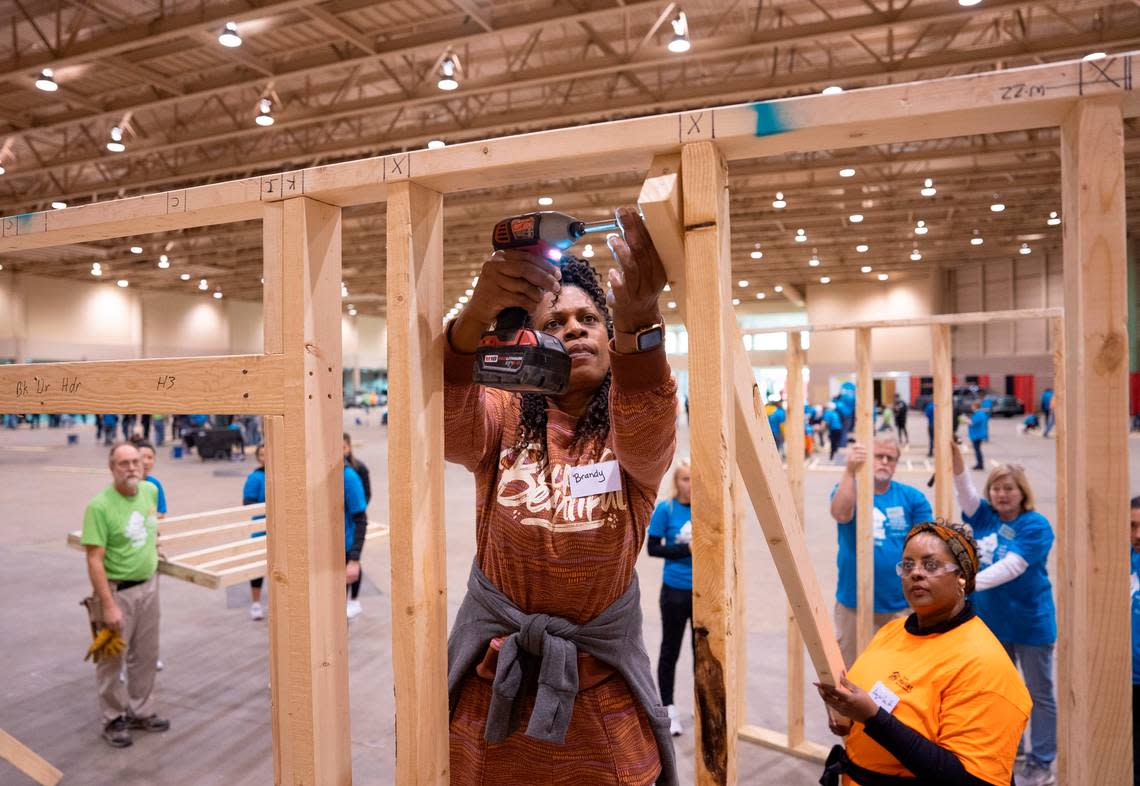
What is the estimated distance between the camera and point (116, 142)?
10.8 meters

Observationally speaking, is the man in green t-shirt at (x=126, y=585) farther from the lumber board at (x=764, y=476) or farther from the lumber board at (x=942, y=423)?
the lumber board at (x=942, y=423)

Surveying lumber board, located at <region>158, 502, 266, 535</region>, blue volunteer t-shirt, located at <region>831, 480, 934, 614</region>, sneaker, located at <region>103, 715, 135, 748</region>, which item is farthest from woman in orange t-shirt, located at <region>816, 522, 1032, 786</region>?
lumber board, located at <region>158, 502, 266, 535</region>

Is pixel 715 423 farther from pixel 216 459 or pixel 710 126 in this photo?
pixel 216 459

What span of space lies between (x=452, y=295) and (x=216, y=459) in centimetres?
1551

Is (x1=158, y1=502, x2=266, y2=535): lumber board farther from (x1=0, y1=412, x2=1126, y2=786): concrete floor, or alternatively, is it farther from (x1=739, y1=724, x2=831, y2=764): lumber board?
(x1=739, y1=724, x2=831, y2=764): lumber board

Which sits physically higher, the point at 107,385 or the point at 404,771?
the point at 107,385

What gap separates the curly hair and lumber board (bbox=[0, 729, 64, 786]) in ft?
8.44

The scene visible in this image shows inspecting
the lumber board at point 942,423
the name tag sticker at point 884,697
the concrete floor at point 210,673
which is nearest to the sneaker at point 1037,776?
the concrete floor at point 210,673

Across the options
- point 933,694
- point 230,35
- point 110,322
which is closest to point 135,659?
point 933,694

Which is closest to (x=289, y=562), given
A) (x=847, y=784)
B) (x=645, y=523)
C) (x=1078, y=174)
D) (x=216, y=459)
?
(x=645, y=523)

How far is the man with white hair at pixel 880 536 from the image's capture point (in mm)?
3826

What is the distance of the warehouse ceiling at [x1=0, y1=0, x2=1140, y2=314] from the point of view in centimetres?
800

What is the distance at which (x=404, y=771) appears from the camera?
1.42 meters

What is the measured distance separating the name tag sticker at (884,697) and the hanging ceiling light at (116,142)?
1192cm
